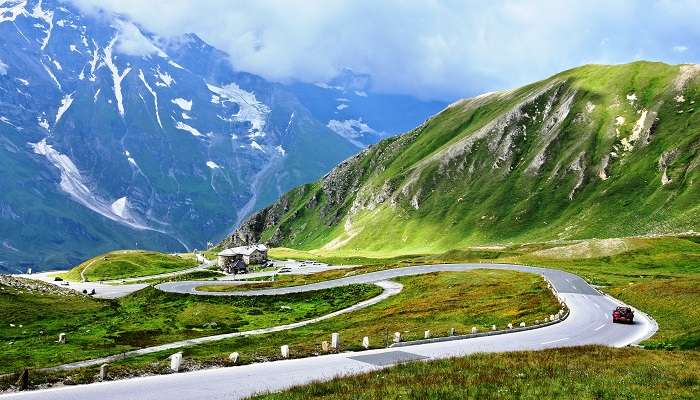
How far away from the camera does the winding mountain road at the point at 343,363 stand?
2636 cm

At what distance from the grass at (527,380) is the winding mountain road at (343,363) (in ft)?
12.4

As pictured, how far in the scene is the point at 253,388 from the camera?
1074 inches

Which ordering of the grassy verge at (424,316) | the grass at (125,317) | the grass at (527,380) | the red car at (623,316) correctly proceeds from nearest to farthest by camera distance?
1. the grass at (527,380)
2. the red car at (623,316)
3. the grassy verge at (424,316)
4. the grass at (125,317)

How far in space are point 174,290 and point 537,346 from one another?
108472 millimetres

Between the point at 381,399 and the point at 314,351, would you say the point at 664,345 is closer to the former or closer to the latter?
the point at 314,351

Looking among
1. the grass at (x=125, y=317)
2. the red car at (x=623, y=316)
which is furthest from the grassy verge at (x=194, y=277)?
the red car at (x=623, y=316)

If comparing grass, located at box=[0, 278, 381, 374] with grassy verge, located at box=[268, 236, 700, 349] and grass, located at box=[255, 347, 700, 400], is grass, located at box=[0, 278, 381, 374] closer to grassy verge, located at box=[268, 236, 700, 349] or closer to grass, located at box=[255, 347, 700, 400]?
grass, located at box=[255, 347, 700, 400]

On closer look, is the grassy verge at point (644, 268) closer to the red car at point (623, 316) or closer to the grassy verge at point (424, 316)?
the red car at point (623, 316)

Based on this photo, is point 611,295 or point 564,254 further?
point 564,254

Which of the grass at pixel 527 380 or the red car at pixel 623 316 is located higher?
the grass at pixel 527 380

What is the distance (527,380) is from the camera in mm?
25953

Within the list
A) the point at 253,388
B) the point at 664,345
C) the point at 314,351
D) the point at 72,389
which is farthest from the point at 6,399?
the point at 664,345

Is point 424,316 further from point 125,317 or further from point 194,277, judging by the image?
point 194,277

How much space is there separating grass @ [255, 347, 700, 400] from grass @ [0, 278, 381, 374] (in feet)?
154
